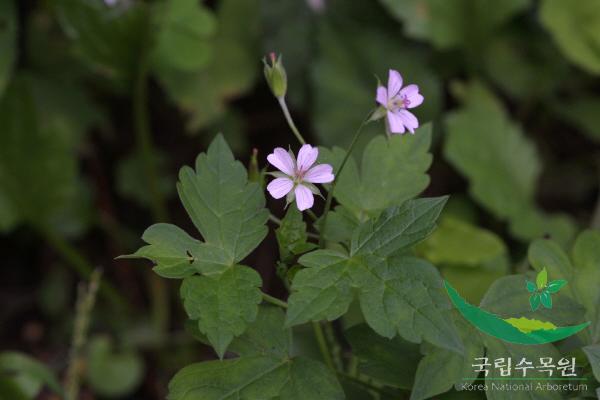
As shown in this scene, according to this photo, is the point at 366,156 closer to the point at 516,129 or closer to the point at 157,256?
the point at 157,256

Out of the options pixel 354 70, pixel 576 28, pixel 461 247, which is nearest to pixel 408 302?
pixel 461 247

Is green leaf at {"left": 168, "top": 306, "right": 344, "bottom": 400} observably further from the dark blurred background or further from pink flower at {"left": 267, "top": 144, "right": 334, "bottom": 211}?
the dark blurred background

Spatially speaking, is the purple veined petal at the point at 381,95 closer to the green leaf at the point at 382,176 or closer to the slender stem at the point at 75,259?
the green leaf at the point at 382,176

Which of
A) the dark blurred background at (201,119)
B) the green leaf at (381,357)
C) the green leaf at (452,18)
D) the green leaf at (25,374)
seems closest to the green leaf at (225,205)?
the green leaf at (381,357)

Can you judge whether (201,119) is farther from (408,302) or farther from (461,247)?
(408,302)

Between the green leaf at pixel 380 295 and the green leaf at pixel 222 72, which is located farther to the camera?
the green leaf at pixel 222 72
